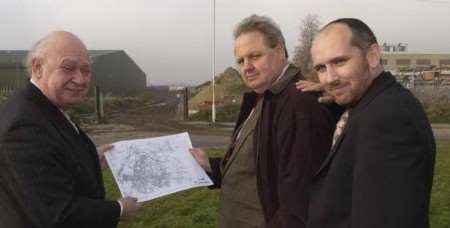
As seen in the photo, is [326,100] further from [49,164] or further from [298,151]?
[49,164]

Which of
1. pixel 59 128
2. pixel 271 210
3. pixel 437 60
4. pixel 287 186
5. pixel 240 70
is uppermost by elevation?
pixel 240 70

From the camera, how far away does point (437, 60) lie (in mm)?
91062

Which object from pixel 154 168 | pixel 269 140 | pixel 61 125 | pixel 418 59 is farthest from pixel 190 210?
pixel 418 59

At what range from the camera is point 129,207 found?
2.76 m

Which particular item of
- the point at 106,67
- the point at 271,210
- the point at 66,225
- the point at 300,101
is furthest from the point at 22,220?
the point at 106,67

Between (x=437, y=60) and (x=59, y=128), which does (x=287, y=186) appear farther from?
(x=437, y=60)

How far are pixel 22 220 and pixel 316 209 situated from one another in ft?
3.98

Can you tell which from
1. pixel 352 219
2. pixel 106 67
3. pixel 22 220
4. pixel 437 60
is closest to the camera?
pixel 352 219

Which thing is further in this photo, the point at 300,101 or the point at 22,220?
the point at 300,101

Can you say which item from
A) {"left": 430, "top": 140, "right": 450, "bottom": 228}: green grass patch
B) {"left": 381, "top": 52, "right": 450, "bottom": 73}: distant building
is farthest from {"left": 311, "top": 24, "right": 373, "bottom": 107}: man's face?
{"left": 381, "top": 52, "right": 450, "bottom": 73}: distant building

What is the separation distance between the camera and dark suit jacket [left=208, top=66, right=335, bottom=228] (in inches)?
98.0

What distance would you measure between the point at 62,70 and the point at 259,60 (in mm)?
956

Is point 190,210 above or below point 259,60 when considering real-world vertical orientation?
below

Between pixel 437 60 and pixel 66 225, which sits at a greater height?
pixel 66 225
